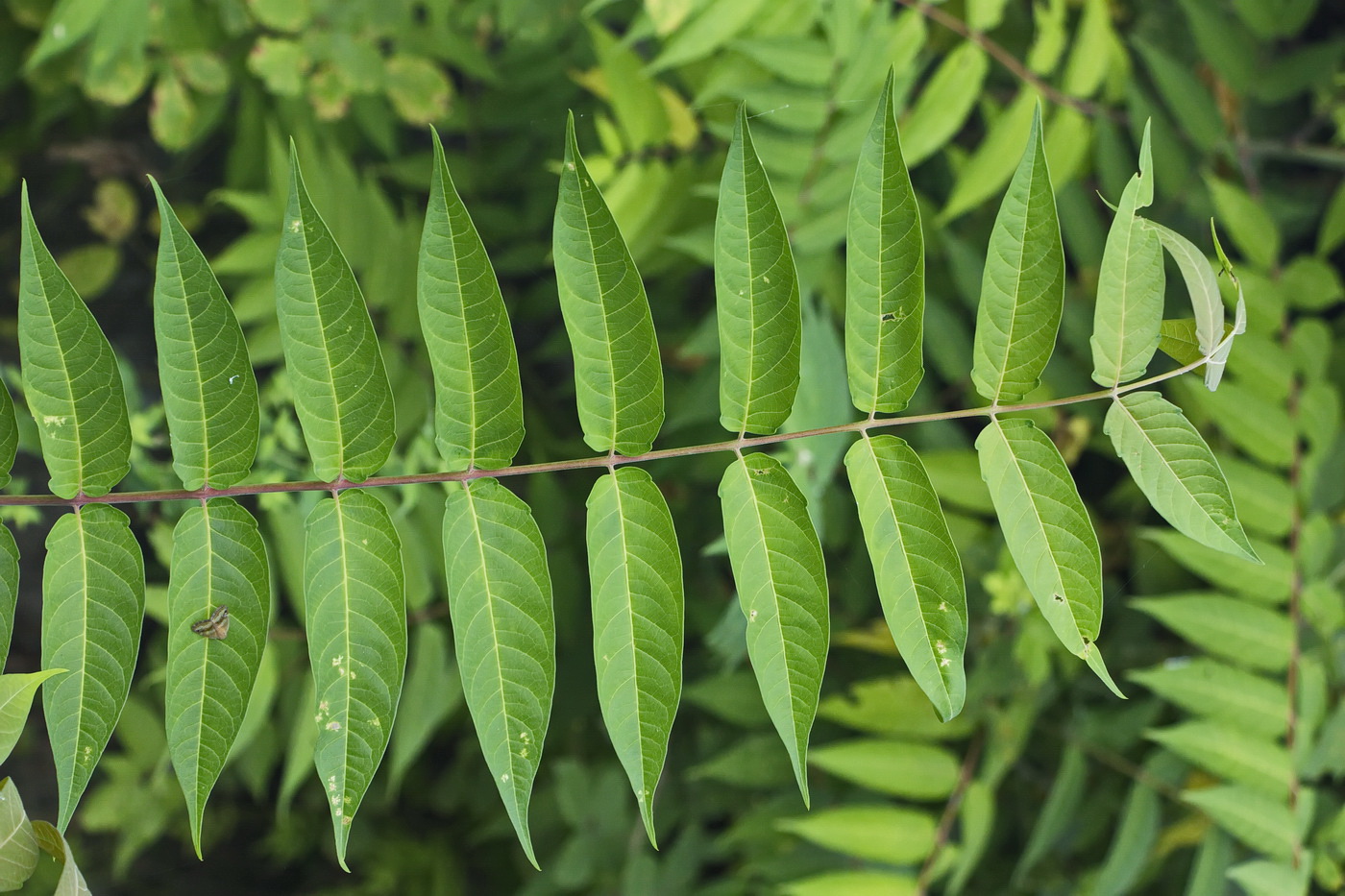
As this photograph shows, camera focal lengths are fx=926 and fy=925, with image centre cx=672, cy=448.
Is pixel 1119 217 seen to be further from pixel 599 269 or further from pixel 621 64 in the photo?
pixel 621 64

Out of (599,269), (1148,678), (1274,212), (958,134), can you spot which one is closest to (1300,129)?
(1274,212)

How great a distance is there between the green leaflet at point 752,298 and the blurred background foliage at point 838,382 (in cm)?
66

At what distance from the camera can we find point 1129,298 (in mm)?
978

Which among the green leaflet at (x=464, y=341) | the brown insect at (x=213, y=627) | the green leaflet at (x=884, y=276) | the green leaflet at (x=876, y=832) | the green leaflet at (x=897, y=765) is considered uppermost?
the green leaflet at (x=884, y=276)

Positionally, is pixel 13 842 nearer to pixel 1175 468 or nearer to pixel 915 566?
pixel 915 566

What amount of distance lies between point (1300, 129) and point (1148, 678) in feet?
4.72

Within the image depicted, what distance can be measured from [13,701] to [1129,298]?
1179 millimetres

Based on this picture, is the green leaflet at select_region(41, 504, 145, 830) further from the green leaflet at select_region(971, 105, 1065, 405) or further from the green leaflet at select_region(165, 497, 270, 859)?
the green leaflet at select_region(971, 105, 1065, 405)

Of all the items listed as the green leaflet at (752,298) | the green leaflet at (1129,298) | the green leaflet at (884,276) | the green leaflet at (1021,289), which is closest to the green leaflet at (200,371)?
the green leaflet at (752,298)

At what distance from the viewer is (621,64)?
1871 mm

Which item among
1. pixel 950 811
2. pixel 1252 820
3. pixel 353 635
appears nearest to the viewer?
pixel 353 635

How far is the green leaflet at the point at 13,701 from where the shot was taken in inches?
34.1

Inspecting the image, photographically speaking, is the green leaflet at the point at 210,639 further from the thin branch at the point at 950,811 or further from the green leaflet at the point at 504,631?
the thin branch at the point at 950,811

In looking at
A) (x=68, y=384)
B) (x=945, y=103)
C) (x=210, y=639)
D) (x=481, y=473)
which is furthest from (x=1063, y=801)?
(x=68, y=384)
